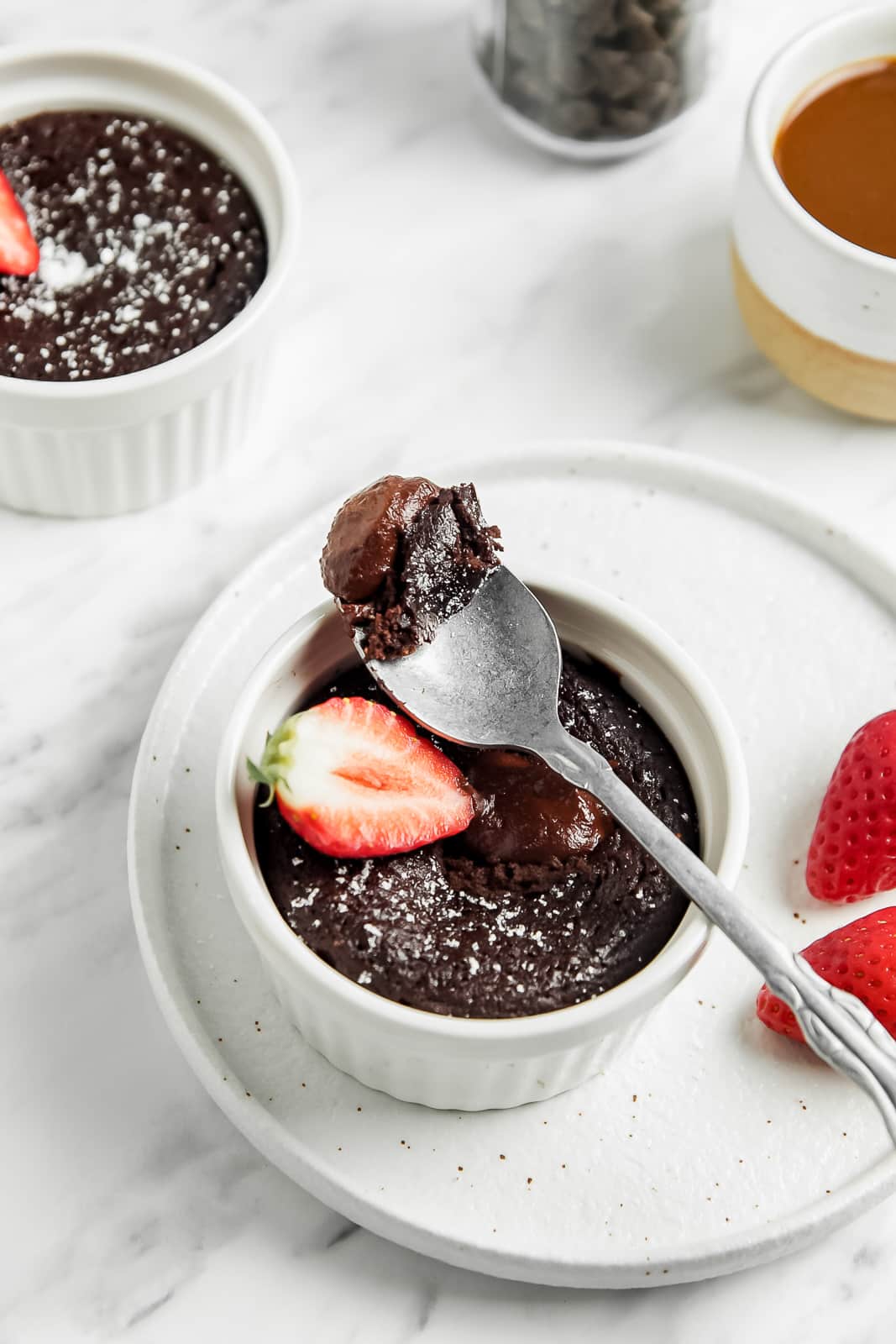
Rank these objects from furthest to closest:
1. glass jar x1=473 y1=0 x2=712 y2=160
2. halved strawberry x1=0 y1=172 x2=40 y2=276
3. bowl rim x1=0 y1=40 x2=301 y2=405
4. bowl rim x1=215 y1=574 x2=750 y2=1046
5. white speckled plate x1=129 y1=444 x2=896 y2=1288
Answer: glass jar x1=473 y1=0 x2=712 y2=160 → halved strawberry x1=0 y1=172 x2=40 y2=276 → bowl rim x1=0 y1=40 x2=301 y2=405 → white speckled plate x1=129 y1=444 x2=896 y2=1288 → bowl rim x1=215 y1=574 x2=750 y2=1046

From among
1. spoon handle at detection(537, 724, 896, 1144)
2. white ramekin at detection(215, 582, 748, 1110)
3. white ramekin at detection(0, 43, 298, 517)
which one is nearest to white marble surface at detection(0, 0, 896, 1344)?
white ramekin at detection(0, 43, 298, 517)

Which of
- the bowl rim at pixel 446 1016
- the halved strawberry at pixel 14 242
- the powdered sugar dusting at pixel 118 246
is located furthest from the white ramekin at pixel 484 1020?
the halved strawberry at pixel 14 242

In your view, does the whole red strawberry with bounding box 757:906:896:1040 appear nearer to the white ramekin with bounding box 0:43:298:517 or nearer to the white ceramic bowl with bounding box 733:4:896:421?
the white ceramic bowl with bounding box 733:4:896:421

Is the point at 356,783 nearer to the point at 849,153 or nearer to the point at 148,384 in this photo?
the point at 148,384

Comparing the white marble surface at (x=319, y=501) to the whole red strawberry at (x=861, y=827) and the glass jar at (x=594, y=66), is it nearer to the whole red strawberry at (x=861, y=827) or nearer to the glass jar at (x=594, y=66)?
the glass jar at (x=594, y=66)

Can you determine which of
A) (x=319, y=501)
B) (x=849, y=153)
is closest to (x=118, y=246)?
(x=319, y=501)
